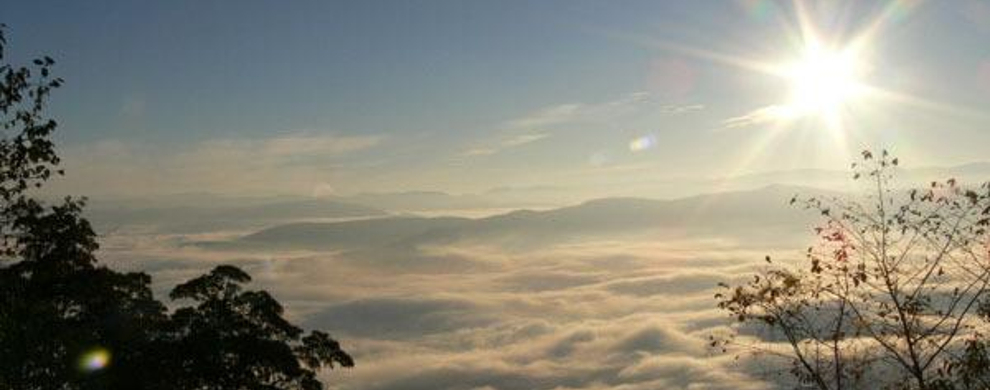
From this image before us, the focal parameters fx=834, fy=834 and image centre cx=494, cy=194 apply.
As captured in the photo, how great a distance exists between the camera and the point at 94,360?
90.0ft

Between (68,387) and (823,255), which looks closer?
(823,255)

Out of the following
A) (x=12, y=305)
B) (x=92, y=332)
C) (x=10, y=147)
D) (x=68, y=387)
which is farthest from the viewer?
(x=92, y=332)

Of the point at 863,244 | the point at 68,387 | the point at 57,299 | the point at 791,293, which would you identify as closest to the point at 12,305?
the point at 68,387

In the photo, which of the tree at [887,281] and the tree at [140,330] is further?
the tree at [140,330]

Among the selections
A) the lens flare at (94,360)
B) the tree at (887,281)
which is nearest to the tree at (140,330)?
the lens flare at (94,360)

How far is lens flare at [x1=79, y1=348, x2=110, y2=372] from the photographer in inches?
1031

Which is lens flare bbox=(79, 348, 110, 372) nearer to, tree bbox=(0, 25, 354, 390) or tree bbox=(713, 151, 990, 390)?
tree bbox=(0, 25, 354, 390)

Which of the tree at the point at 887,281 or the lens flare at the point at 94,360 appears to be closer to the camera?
the tree at the point at 887,281

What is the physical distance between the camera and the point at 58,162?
1466cm

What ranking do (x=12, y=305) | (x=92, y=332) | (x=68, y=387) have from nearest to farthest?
(x=12, y=305), (x=68, y=387), (x=92, y=332)

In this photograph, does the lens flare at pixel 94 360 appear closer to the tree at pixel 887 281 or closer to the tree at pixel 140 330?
the tree at pixel 140 330

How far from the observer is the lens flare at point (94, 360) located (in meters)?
26.2

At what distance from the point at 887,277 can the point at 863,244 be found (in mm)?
1088

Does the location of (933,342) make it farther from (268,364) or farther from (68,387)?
(68,387)
